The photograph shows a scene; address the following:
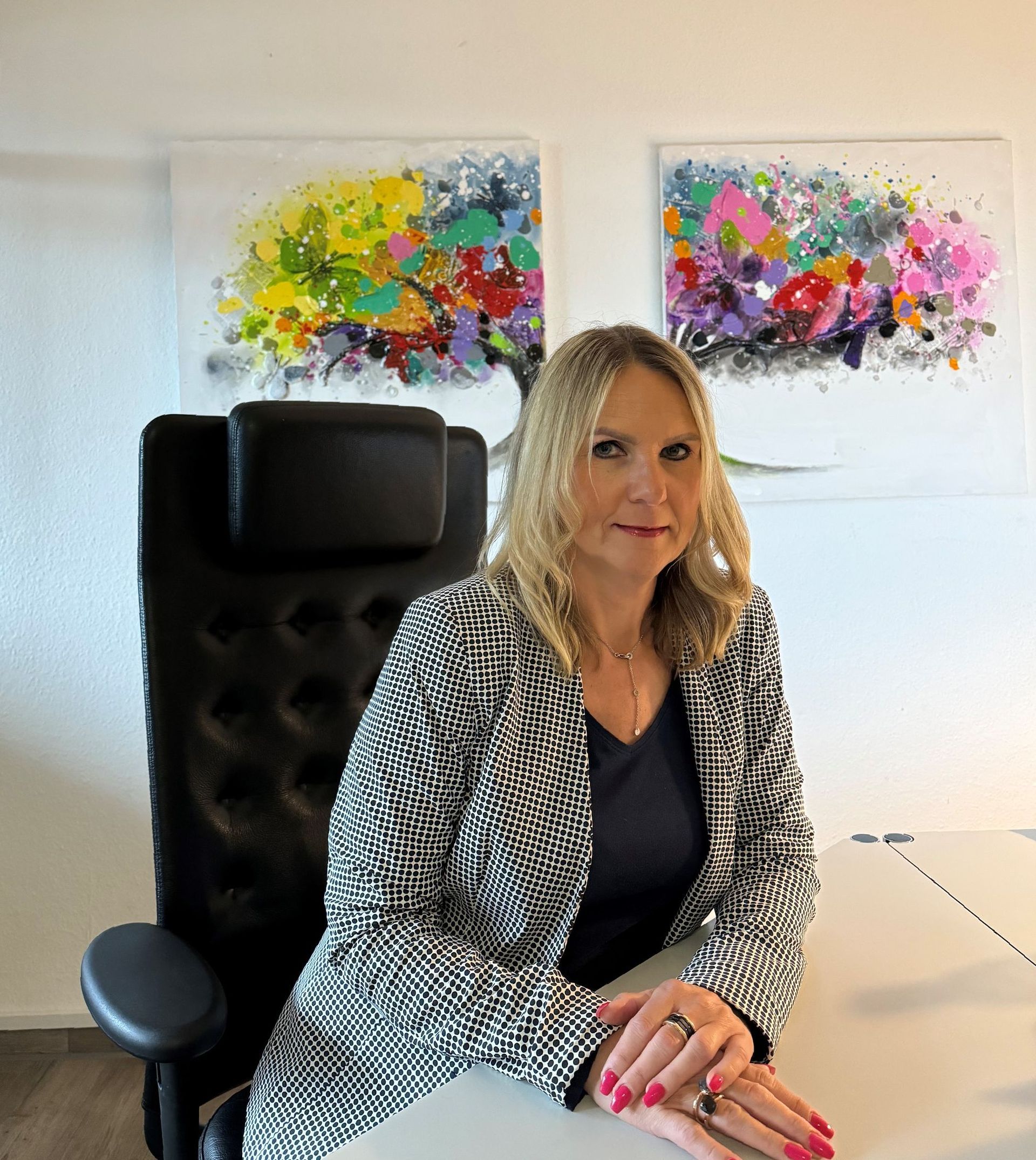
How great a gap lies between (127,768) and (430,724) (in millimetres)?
1557

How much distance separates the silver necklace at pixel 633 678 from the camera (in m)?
1.24

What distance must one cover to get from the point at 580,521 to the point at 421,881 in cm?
45

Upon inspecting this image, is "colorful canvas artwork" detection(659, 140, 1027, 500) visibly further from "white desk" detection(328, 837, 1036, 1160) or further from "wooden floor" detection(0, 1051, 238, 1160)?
"wooden floor" detection(0, 1051, 238, 1160)

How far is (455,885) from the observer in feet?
3.72

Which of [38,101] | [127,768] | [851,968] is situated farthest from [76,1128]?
[38,101]

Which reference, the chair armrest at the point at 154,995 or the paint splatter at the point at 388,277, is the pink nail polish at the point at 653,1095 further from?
the paint splatter at the point at 388,277

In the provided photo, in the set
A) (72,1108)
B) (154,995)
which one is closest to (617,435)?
(154,995)

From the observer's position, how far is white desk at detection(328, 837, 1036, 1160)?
764mm

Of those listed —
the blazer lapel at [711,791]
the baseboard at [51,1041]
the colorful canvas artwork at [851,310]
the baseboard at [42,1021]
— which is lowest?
the baseboard at [51,1041]

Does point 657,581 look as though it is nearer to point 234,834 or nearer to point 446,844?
point 446,844

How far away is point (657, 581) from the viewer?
4.57 ft

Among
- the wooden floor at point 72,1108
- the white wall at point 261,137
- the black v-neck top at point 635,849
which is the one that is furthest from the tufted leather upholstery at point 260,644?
the white wall at point 261,137

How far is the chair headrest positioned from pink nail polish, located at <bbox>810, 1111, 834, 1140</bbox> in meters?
0.86

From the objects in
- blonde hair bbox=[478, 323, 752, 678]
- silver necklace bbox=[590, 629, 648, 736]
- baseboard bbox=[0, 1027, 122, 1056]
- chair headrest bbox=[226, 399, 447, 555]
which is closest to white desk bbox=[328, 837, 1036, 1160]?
silver necklace bbox=[590, 629, 648, 736]
